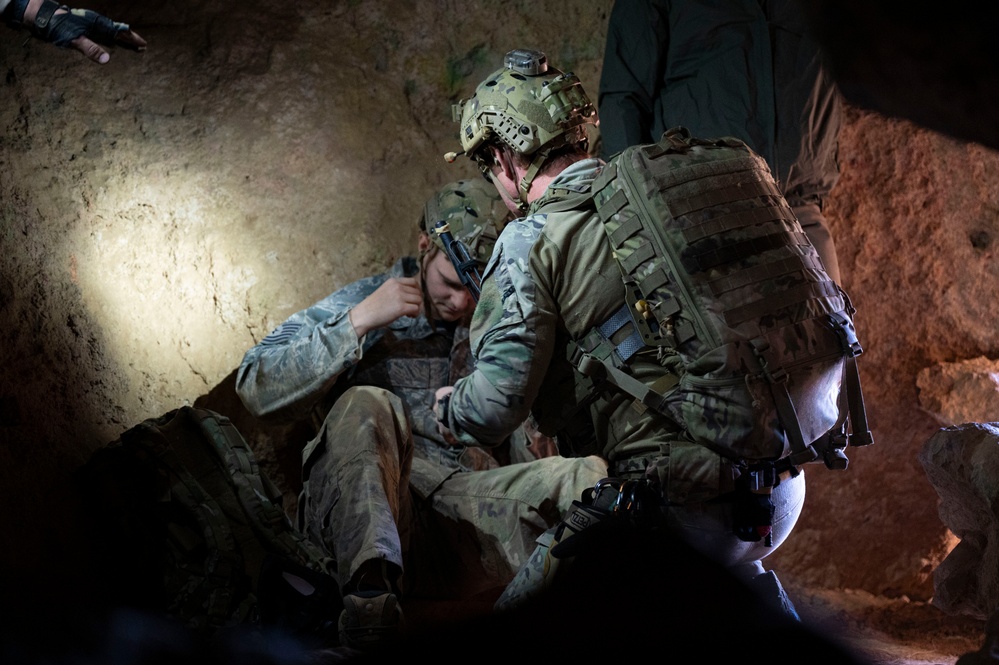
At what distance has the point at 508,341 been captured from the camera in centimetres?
240

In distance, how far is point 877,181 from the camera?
4.09 m

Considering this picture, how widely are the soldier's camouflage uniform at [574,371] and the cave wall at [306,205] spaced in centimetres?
159

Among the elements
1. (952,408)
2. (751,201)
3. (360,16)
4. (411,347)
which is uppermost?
(360,16)

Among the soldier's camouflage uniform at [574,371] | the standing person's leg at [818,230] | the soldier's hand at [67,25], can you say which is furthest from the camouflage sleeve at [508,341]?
the standing person's leg at [818,230]

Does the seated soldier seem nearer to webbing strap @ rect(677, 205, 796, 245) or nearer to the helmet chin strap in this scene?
the helmet chin strap

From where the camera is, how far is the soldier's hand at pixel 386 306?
3.49m

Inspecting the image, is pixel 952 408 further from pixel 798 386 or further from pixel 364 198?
pixel 364 198

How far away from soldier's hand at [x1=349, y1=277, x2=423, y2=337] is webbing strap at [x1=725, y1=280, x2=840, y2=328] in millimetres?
1571

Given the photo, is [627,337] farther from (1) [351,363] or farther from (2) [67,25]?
(2) [67,25]

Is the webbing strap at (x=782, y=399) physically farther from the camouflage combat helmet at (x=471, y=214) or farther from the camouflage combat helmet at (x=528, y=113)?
the camouflage combat helmet at (x=471, y=214)

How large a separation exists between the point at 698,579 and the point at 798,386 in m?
0.66

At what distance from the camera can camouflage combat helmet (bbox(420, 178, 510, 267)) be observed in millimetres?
3541

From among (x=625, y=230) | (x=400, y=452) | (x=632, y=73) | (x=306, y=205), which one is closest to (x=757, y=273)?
(x=625, y=230)

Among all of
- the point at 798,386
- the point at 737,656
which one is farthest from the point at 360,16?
the point at 737,656
